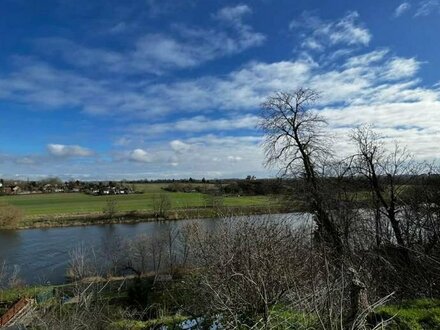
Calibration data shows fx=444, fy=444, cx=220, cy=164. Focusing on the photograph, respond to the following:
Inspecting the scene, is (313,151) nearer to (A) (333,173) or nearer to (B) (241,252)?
(A) (333,173)

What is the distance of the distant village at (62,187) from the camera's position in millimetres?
118100

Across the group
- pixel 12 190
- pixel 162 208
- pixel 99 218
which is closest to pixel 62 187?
pixel 12 190

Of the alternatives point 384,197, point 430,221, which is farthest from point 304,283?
point 384,197

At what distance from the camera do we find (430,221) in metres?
14.7

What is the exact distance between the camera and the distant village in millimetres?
118100

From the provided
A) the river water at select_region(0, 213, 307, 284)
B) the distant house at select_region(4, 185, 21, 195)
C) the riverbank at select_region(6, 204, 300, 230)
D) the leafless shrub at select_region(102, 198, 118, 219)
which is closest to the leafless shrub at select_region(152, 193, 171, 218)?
the riverbank at select_region(6, 204, 300, 230)

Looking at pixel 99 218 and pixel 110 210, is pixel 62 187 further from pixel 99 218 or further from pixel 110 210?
pixel 99 218

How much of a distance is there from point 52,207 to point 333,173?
265ft

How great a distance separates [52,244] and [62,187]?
3459 inches

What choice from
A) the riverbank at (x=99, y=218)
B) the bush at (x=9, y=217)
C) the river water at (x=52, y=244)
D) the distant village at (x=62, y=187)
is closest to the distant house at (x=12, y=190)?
the distant village at (x=62, y=187)

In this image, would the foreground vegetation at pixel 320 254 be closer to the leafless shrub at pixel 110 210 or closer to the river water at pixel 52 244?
the river water at pixel 52 244

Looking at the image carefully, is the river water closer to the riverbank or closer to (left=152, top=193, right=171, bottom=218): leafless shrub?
the riverbank

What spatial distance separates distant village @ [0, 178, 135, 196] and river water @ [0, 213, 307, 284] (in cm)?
4949

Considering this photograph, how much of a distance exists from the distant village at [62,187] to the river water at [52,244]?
49487 mm
